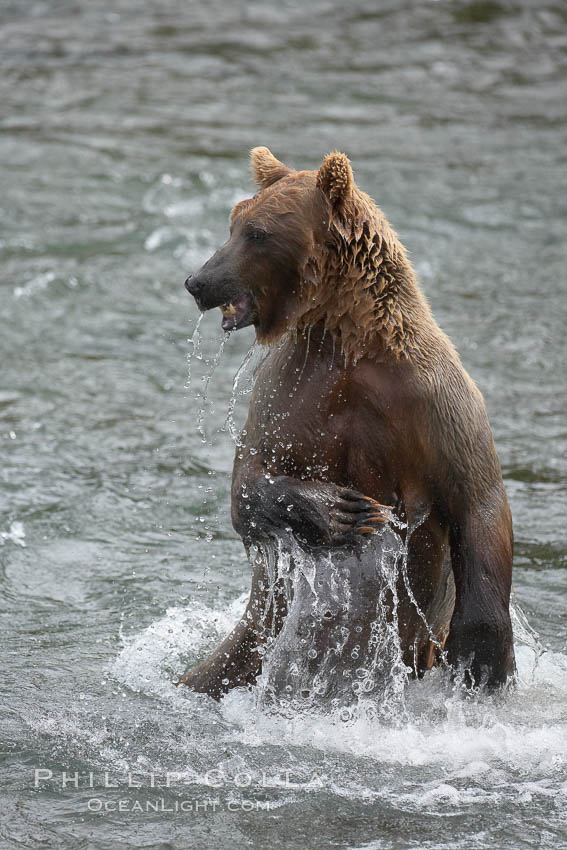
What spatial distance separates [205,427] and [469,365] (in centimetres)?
221

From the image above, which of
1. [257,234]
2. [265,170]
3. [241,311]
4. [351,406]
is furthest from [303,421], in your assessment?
[265,170]

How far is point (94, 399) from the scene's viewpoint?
30.7 feet

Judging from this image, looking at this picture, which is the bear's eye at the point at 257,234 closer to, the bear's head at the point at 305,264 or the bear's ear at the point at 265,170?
the bear's head at the point at 305,264

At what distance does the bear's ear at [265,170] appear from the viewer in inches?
198

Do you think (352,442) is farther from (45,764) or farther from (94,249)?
(94,249)

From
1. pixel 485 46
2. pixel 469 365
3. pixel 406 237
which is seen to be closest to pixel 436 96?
pixel 485 46

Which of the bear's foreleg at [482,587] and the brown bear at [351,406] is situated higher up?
the brown bear at [351,406]

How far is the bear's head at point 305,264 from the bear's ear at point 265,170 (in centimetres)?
17

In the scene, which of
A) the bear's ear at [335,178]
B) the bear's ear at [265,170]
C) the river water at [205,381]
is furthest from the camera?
the bear's ear at [265,170]

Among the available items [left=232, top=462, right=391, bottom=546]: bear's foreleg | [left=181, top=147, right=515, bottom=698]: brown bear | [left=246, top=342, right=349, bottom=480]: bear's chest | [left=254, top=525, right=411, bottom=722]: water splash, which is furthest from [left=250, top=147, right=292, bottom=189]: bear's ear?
[left=254, top=525, right=411, bottom=722]: water splash

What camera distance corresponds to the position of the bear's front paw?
4.74m

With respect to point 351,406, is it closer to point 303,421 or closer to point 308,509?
point 303,421

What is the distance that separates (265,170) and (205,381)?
180 inches

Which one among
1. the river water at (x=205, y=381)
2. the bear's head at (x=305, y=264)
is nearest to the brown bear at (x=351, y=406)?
the bear's head at (x=305, y=264)
